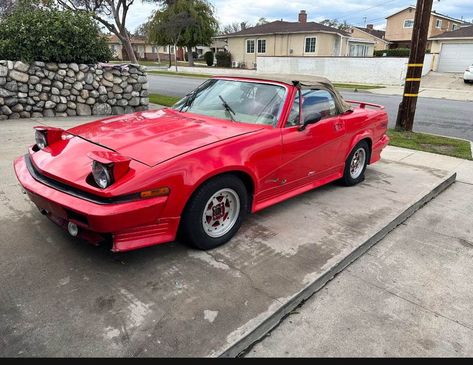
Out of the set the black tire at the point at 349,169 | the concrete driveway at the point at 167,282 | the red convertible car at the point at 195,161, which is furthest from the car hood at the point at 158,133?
the black tire at the point at 349,169

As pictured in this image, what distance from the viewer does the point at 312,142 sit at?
4070 millimetres

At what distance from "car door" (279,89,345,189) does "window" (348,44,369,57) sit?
4251cm

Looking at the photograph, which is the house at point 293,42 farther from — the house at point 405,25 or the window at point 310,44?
the house at point 405,25

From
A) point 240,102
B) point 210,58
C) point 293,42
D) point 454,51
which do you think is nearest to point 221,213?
point 240,102

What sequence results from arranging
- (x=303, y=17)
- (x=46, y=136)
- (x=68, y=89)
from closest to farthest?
1. (x=46, y=136)
2. (x=68, y=89)
3. (x=303, y=17)

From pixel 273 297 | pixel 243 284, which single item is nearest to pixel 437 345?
pixel 273 297

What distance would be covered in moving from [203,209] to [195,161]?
15.9 inches

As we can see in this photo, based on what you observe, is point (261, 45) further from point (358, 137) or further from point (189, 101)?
point (189, 101)

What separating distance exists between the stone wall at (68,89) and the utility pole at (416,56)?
6242 millimetres

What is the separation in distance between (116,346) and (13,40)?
8.14 metres

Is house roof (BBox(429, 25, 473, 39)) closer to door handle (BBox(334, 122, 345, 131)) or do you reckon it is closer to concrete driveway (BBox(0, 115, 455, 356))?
door handle (BBox(334, 122, 345, 131))

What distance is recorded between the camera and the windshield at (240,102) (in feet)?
12.5

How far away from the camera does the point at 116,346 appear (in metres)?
2.21

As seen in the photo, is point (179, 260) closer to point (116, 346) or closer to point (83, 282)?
point (83, 282)
